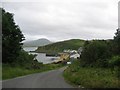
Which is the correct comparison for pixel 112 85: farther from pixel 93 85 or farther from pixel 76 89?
pixel 76 89

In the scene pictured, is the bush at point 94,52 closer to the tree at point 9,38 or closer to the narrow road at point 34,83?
the tree at point 9,38

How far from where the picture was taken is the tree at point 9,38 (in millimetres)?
47053

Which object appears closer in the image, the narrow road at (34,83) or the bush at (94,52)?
the narrow road at (34,83)

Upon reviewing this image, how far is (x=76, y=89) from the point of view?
20.5 m

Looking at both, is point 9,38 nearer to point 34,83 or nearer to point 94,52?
point 94,52

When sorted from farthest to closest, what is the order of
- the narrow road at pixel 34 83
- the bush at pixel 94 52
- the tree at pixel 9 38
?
the bush at pixel 94 52 < the tree at pixel 9 38 < the narrow road at pixel 34 83

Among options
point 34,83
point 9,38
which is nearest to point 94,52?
point 9,38

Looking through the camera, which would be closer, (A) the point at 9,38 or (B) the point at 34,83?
(B) the point at 34,83

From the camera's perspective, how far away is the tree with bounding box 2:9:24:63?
47.1 m

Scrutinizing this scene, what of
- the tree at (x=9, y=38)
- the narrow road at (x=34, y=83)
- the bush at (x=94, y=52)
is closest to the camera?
the narrow road at (x=34, y=83)

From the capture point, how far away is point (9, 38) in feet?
160

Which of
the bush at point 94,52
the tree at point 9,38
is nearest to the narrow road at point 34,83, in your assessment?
the tree at point 9,38

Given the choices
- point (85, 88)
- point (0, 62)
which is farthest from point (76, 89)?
point (0, 62)

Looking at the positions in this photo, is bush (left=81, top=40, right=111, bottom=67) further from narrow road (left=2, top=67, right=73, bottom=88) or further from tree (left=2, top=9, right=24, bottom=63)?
narrow road (left=2, top=67, right=73, bottom=88)
